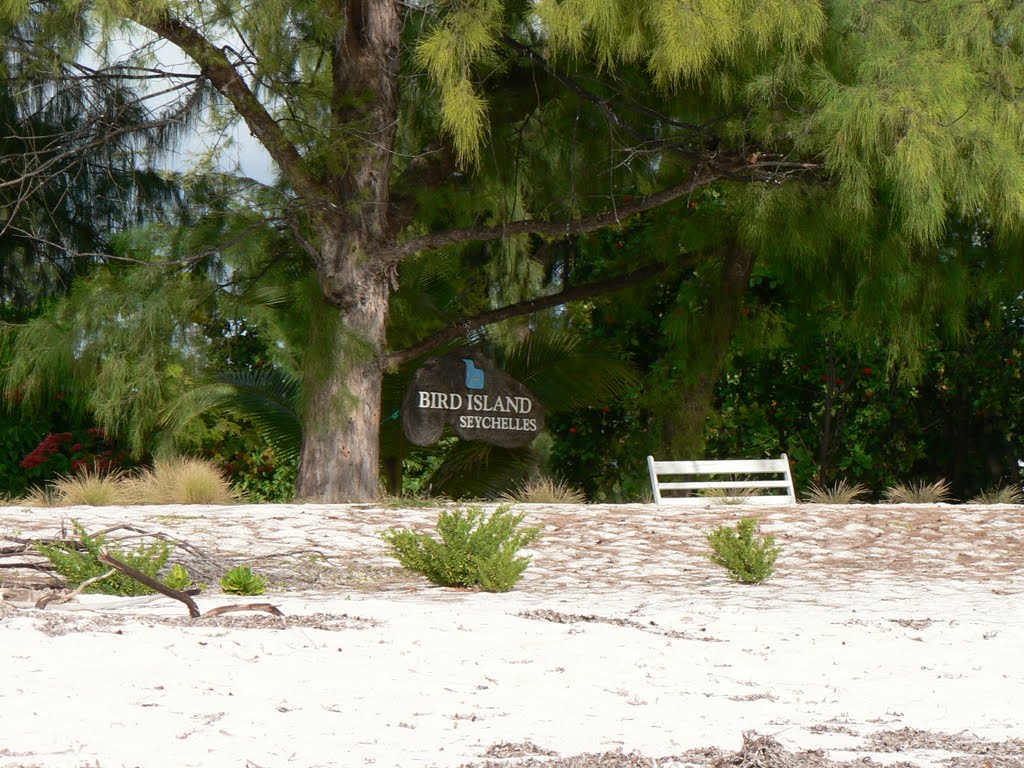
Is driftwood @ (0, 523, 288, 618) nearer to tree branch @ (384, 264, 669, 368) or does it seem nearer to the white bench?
tree branch @ (384, 264, 669, 368)

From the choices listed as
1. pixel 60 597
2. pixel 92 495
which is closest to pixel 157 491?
pixel 92 495

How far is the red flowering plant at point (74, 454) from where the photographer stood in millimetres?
11883

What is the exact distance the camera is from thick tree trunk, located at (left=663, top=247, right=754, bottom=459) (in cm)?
1013

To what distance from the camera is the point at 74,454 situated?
1214cm

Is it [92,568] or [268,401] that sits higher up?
[268,401]

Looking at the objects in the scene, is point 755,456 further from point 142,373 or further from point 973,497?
point 142,373

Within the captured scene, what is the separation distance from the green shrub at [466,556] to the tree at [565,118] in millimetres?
2864

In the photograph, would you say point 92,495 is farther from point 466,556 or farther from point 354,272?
point 466,556

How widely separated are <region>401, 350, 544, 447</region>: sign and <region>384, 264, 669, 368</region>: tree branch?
0.54 ft

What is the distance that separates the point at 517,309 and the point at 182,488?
3053mm

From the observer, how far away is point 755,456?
1132 centimetres

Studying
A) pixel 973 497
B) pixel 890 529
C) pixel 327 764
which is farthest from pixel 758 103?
pixel 327 764

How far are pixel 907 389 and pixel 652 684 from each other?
8276mm

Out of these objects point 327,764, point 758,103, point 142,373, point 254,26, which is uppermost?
point 254,26
